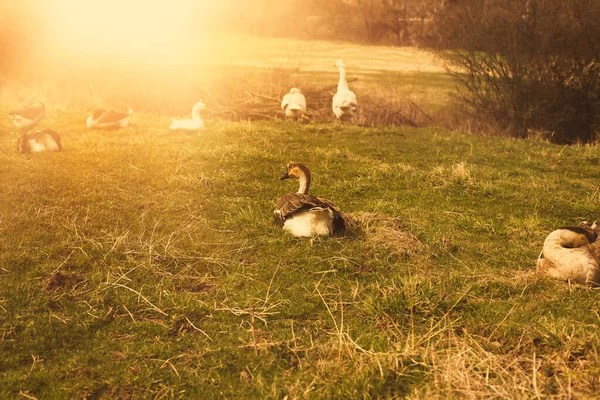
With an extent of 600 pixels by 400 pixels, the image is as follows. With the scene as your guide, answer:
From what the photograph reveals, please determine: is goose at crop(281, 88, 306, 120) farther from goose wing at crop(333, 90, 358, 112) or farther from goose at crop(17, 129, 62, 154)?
goose at crop(17, 129, 62, 154)

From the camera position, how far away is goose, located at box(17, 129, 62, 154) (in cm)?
1158

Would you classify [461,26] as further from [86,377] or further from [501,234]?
[86,377]

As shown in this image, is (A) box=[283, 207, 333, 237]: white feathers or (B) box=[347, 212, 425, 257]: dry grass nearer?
(B) box=[347, 212, 425, 257]: dry grass

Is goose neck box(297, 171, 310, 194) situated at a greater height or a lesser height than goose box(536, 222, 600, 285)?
greater

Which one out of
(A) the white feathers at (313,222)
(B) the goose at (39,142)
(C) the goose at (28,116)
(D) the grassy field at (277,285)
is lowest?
(D) the grassy field at (277,285)

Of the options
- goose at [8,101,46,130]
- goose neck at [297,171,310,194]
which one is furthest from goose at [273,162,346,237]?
goose at [8,101,46,130]

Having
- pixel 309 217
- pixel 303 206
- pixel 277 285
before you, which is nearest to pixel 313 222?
pixel 309 217

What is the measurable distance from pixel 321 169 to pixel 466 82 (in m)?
10.7

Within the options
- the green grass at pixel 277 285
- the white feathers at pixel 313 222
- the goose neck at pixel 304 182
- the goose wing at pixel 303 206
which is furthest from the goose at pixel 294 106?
the white feathers at pixel 313 222

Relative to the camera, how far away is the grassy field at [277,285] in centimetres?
434

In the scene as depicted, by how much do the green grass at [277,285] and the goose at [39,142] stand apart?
39 cm

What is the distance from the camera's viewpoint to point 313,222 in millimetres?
7207

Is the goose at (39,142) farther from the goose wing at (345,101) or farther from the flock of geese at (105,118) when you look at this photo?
the goose wing at (345,101)

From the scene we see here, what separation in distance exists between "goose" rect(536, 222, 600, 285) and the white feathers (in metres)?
2.73
